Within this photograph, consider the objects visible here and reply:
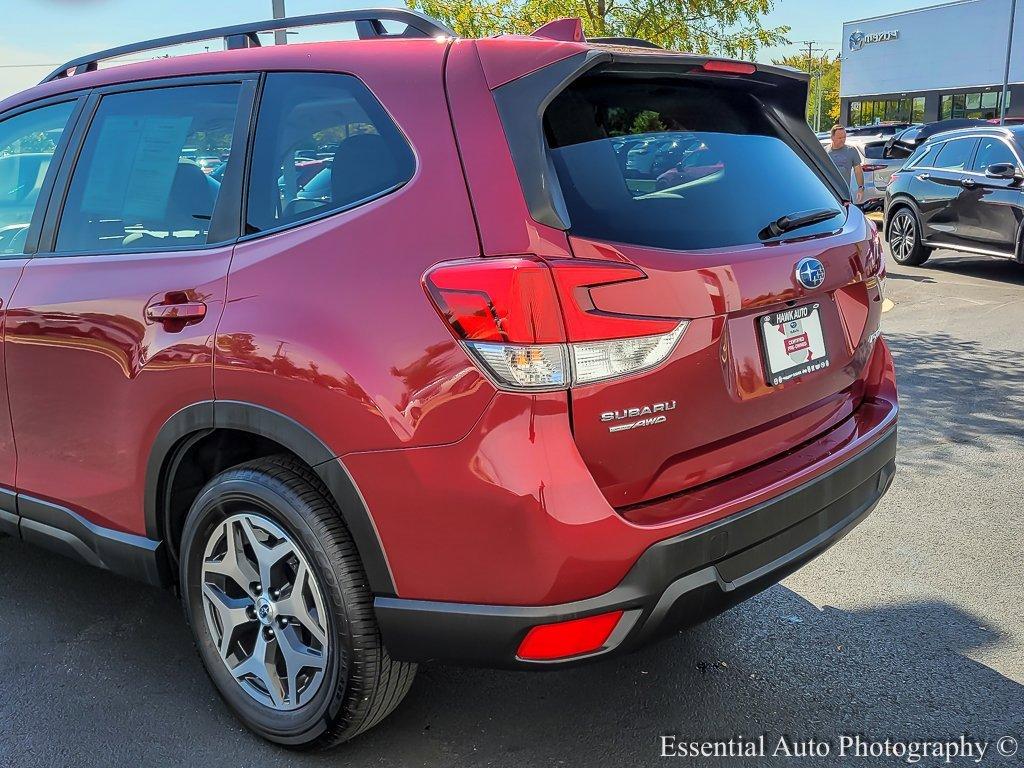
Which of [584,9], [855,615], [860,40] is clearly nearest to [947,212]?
[584,9]

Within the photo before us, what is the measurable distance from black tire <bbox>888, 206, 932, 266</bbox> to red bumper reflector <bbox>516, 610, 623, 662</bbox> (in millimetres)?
11150

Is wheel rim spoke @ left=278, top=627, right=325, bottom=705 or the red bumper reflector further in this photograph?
wheel rim spoke @ left=278, top=627, right=325, bottom=705

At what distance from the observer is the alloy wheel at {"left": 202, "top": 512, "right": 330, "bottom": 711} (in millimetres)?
2648

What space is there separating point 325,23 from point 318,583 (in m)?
1.64

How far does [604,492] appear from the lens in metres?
2.26

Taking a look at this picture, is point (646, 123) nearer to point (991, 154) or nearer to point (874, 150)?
point (991, 154)

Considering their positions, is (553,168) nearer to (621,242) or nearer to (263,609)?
(621,242)

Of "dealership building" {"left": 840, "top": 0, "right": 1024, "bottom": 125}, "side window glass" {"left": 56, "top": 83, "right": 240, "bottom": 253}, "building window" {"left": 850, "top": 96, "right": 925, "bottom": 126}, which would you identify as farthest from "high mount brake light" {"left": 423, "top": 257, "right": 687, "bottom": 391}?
"building window" {"left": 850, "top": 96, "right": 925, "bottom": 126}

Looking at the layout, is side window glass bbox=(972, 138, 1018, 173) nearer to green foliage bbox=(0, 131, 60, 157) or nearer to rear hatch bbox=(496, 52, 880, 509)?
rear hatch bbox=(496, 52, 880, 509)

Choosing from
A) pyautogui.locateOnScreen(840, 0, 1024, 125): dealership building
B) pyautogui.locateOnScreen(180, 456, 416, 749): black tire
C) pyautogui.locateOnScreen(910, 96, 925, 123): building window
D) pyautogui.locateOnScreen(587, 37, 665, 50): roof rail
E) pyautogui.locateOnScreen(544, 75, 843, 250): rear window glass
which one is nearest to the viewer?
pyautogui.locateOnScreen(544, 75, 843, 250): rear window glass

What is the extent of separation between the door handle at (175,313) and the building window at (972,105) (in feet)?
164

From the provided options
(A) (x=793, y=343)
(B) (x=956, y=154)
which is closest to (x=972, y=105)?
(B) (x=956, y=154)

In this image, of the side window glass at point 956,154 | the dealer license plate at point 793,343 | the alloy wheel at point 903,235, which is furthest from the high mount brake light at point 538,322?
the alloy wheel at point 903,235

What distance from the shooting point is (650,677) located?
3127 millimetres
